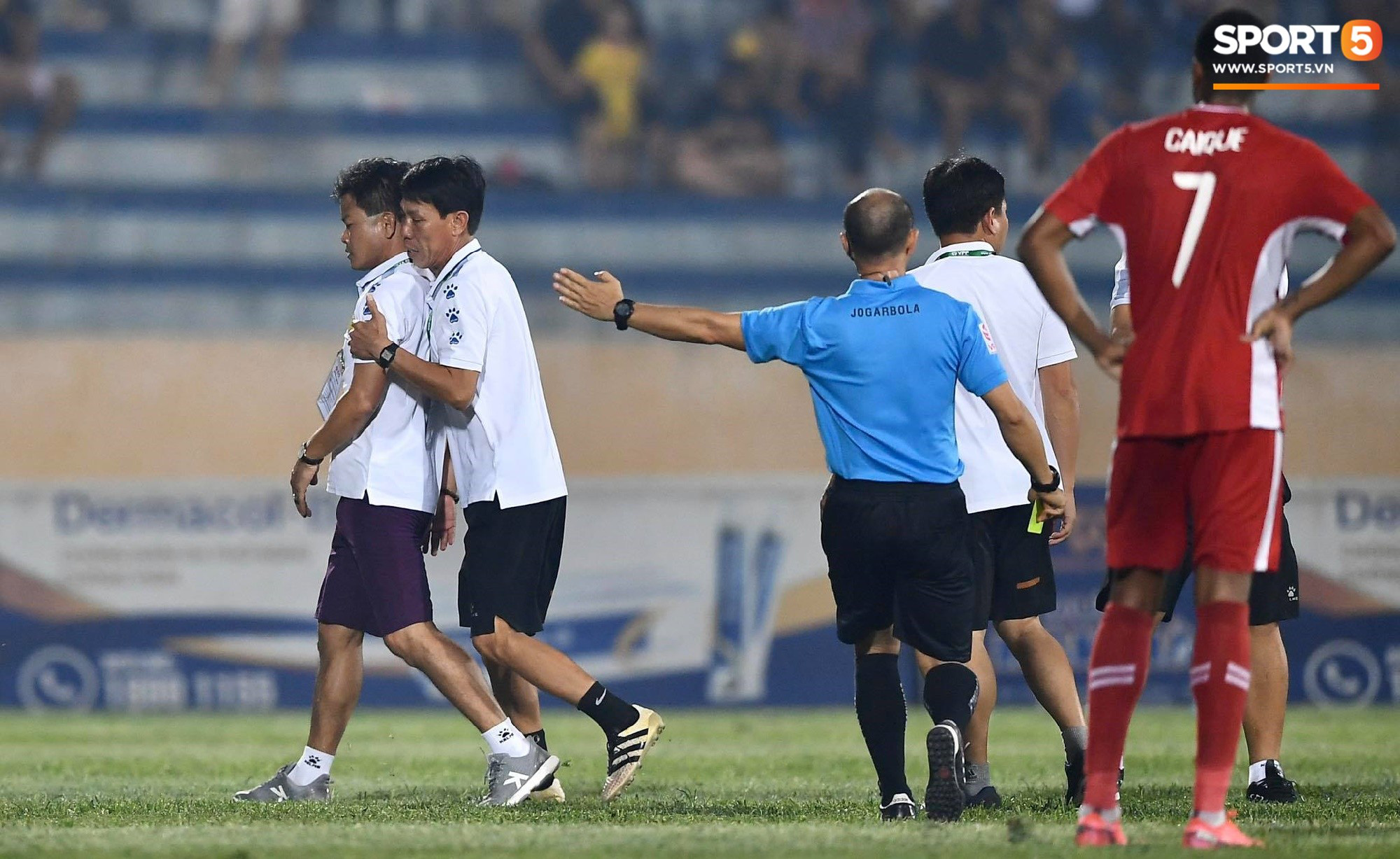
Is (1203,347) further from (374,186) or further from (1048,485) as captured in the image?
(374,186)

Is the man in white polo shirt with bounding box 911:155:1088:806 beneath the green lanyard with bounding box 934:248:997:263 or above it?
beneath

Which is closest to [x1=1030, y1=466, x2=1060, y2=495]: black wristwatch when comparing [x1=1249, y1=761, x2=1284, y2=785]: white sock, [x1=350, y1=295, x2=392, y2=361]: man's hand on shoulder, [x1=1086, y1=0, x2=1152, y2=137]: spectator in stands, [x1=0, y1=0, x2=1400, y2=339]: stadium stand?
[x1=1249, y1=761, x2=1284, y2=785]: white sock

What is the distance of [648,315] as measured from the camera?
5.28m

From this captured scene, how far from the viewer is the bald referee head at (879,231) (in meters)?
5.42

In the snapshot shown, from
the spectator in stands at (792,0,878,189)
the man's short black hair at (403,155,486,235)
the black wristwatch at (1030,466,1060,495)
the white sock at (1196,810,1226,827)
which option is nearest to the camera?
the white sock at (1196,810,1226,827)

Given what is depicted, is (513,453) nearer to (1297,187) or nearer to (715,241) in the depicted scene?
(1297,187)

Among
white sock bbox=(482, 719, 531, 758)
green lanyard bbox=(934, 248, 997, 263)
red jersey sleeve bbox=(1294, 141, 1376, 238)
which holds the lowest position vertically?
white sock bbox=(482, 719, 531, 758)

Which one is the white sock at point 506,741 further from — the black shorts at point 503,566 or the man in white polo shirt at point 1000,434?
the man in white polo shirt at point 1000,434

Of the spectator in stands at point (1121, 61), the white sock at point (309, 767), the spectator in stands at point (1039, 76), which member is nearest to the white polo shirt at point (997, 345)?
the white sock at point (309, 767)

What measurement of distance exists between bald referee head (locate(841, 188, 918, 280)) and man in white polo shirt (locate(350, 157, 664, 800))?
4.22 ft

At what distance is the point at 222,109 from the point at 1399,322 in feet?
35.6

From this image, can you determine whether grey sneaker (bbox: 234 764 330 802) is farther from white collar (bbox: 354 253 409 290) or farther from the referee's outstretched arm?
the referee's outstretched arm

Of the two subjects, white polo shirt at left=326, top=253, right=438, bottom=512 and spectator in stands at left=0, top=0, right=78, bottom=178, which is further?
spectator in stands at left=0, top=0, right=78, bottom=178

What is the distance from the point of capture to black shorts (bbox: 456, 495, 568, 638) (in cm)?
612
